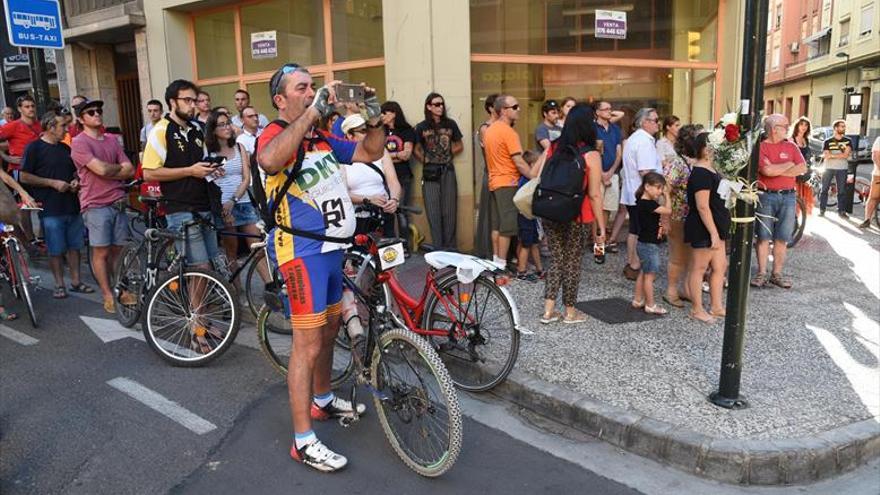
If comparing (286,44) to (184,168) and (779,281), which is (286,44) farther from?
(779,281)

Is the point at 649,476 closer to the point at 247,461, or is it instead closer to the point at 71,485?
the point at 247,461

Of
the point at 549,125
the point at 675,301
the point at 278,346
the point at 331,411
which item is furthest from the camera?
the point at 549,125

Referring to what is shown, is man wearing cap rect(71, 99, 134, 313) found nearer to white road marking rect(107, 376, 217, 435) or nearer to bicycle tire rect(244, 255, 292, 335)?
bicycle tire rect(244, 255, 292, 335)

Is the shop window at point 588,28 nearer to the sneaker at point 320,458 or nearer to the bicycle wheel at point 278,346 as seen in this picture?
the bicycle wheel at point 278,346

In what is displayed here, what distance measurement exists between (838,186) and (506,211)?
7.94 m

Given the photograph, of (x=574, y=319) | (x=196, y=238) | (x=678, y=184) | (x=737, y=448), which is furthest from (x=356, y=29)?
(x=737, y=448)

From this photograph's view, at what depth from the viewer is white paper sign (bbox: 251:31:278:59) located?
32.9ft

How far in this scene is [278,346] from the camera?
181 inches

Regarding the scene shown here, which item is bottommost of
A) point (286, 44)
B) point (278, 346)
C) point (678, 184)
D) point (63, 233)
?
point (278, 346)

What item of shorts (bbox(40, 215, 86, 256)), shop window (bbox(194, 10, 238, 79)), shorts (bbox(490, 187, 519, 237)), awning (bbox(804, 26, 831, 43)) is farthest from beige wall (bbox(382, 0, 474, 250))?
awning (bbox(804, 26, 831, 43))

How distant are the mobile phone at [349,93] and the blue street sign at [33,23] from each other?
698 cm

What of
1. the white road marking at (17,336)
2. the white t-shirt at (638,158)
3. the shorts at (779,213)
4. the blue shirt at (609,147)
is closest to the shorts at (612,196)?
the blue shirt at (609,147)

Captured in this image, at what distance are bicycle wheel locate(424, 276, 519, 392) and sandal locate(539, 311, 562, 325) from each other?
1.34 meters

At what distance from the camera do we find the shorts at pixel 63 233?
7.15 m
